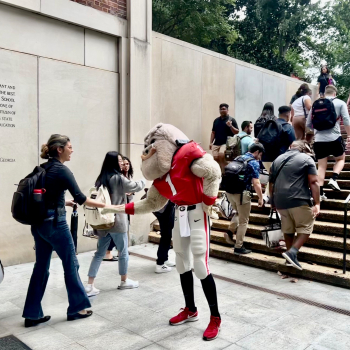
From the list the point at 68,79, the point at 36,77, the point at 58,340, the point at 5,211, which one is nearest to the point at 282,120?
the point at 68,79

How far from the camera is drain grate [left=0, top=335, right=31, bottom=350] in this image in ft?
11.4

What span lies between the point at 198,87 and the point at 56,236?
651 centimetres

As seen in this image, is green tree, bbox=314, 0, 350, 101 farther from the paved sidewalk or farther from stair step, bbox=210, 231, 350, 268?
the paved sidewalk

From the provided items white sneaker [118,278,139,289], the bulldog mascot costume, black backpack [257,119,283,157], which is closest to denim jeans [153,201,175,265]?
white sneaker [118,278,139,289]

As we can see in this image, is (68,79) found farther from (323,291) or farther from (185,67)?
(323,291)

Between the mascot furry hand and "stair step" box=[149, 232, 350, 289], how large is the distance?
247cm

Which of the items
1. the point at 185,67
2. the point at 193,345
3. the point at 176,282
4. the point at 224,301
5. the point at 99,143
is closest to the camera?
the point at 193,345

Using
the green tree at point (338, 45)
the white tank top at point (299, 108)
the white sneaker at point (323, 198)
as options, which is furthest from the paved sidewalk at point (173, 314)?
the green tree at point (338, 45)

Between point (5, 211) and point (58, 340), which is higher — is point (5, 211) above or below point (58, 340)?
above

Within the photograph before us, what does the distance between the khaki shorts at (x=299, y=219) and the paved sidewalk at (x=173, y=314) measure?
0.72m

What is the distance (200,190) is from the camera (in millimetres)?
3723

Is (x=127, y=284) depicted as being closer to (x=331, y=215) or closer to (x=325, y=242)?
(x=325, y=242)

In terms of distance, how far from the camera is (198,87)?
9539 mm

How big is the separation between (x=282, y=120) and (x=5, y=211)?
533 cm
